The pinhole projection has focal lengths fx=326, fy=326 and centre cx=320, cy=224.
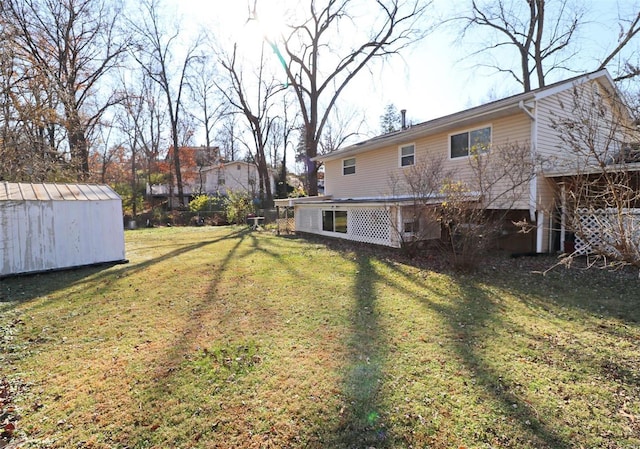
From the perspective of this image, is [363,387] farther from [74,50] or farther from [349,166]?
[74,50]

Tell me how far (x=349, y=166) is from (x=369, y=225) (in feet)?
16.1

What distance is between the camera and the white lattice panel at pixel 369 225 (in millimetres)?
10969

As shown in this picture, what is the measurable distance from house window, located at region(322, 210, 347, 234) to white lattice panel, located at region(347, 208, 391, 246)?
45 cm

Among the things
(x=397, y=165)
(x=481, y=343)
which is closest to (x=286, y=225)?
(x=397, y=165)

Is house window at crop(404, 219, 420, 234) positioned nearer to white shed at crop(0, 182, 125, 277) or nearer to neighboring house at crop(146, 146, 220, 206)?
white shed at crop(0, 182, 125, 277)

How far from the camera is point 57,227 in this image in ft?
26.3

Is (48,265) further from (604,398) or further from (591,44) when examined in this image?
(591,44)

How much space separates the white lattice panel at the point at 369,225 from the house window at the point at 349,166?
11.5ft

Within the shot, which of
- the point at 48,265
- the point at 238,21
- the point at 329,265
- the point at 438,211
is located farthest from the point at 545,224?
the point at 238,21

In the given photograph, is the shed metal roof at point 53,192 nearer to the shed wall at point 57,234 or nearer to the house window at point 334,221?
the shed wall at point 57,234

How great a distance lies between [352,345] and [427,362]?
89 cm

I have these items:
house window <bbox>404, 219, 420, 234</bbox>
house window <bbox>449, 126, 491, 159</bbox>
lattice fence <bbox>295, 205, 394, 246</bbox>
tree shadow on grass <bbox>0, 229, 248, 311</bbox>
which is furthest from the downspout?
tree shadow on grass <bbox>0, 229, 248, 311</bbox>

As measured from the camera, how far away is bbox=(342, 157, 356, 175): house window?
15.4m

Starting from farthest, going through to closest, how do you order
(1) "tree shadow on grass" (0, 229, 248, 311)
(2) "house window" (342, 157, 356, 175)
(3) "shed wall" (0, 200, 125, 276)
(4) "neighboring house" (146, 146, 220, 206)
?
(4) "neighboring house" (146, 146, 220, 206), (2) "house window" (342, 157, 356, 175), (3) "shed wall" (0, 200, 125, 276), (1) "tree shadow on grass" (0, 229, 248, 311)
